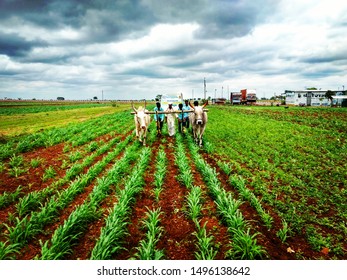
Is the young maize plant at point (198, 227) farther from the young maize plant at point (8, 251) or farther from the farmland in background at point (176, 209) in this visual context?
the young maize plant at point (8, 251)

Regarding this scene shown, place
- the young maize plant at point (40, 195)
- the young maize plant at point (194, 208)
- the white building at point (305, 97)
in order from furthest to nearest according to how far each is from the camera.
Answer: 1. the white building at point (305, 97)
2. the young maize plant at point (40, 195)
3. the young maize plant at point (194, 208)

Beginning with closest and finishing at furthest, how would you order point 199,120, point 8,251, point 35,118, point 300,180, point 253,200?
point 8,251 → point 253,200 → point 300,180 → point 199,120 → point 35,118

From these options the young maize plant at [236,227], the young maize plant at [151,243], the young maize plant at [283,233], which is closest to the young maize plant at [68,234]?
the young maize plant at [151,243]

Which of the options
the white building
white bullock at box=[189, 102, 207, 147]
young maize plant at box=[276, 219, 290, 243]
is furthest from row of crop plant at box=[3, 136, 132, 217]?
the white building

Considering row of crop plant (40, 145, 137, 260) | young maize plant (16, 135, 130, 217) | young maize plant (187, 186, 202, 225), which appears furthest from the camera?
A: young maize plant (16, 135, 130, 217)

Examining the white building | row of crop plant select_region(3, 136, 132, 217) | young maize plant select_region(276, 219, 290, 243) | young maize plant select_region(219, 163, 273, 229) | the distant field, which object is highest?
the white building

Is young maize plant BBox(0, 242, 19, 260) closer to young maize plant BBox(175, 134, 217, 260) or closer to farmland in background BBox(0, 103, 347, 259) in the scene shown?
farmland in background BBox(0, 103, 347, 259)

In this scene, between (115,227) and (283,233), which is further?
(283,233)

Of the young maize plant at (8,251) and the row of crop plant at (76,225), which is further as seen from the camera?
the row of crop plant at (76,225)

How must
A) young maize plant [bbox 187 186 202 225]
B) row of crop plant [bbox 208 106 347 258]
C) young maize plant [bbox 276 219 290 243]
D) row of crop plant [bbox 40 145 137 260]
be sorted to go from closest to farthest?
row of crop plant [bbox 40 145 137 260] < young maize plant [bbox 276 219 290 243] < row of crop plant [bbox 208 106 347 258] < young maize plant [bbox 187 186 202 225]

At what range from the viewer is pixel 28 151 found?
9.94 m

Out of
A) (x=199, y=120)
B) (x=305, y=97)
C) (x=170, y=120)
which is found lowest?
(x=170, y=120)

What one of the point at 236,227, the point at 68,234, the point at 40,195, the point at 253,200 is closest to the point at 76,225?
the point at 68,234

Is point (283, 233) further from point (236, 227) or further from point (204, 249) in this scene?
point (204, 249)
